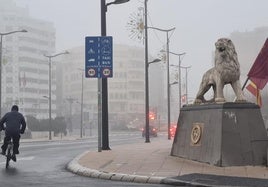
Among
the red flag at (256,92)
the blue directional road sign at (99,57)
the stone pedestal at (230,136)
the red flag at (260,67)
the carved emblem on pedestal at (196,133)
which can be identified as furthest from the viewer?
the red flag at (256,92)

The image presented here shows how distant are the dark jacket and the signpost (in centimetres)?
499

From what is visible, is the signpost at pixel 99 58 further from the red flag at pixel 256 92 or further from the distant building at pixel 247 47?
the distant building at pixel 247 47

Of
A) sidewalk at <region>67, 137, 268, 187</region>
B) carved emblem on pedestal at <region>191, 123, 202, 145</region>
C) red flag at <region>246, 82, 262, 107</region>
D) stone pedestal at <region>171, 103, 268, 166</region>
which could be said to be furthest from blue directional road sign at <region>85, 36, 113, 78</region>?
red flag at <region>246, 82, 262, 107</region>

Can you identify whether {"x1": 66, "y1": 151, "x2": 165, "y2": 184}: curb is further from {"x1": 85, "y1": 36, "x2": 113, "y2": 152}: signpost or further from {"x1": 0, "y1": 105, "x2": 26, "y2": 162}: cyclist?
{"x1": 85, "y1": 36, "x2": 113, "y2": 152}: signpost

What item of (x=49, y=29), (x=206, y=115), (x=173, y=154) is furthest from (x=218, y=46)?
(x=49, y=29)

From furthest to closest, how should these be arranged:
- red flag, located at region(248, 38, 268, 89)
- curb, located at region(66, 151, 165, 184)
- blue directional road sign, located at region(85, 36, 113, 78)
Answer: blue directional road sign, located at region(85, 36, 113, 78) < red flag, located at region(248, 38, 268, 89) < curb, located at region(66, 151, 165, 184)

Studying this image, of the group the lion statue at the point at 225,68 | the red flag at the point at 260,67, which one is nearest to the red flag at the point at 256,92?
the red flag at the point at 260,67

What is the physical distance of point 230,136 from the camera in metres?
14.6

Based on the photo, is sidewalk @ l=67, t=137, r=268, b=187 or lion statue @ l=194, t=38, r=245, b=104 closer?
sidewalk @ l=67, t=137, r=268, b=187

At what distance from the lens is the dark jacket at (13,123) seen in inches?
623

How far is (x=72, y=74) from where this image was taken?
477 ft

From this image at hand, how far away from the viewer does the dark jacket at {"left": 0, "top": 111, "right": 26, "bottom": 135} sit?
623 inches

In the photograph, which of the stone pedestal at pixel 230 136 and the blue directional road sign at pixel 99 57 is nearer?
the stone pedestal at pixel 230 136

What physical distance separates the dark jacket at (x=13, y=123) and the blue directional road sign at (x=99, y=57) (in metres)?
4.99
